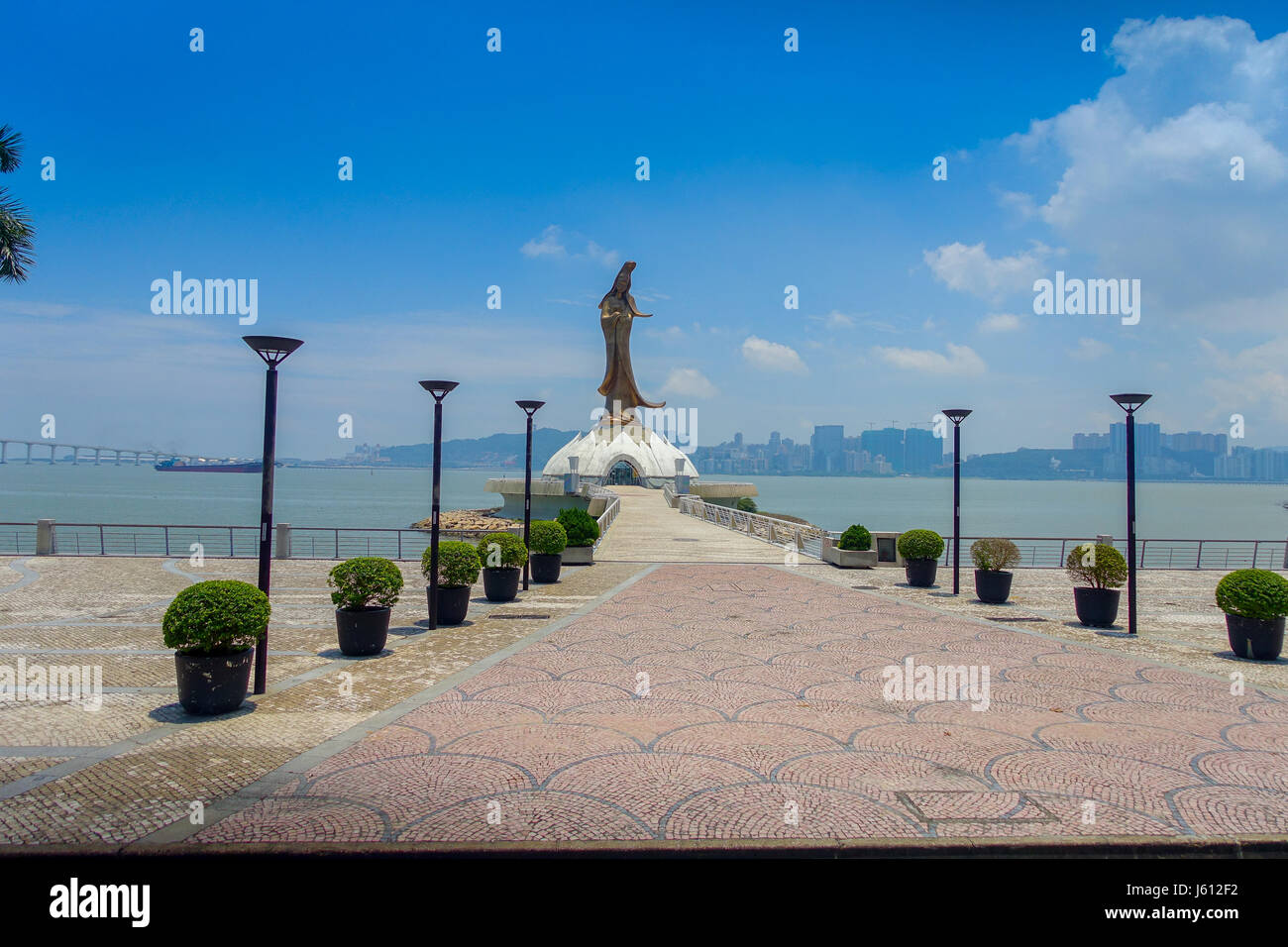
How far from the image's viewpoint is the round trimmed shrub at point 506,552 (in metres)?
14.0

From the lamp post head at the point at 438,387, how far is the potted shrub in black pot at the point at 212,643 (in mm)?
5178

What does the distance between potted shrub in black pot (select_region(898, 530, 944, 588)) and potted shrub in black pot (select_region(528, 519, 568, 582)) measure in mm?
7172

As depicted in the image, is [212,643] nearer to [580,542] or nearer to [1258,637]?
[1258,637]

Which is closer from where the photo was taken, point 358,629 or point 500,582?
point 358,629

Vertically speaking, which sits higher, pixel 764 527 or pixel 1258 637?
pixel 764 527

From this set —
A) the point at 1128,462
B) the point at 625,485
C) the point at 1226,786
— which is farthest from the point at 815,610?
the point at 625,485

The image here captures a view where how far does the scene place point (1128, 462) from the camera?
12055mm

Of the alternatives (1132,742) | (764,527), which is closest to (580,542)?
(764,527)

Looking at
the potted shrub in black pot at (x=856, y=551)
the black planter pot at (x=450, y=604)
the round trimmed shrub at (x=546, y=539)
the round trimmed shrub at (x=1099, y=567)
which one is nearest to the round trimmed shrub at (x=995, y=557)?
the round trimmed shrub at (x=1099, y=567)

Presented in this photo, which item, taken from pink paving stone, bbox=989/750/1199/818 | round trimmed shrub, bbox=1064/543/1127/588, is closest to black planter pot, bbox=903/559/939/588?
round trimmed shrub, bbox=1064/543/1127/588

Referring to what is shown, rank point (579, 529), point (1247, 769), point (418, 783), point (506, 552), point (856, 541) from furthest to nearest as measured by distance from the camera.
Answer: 1. point (579, 529)
2. point (856, 541)
3. point (506, 552)
4. point (1247, 769)
5. point (418, 783)

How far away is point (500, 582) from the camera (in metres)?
14.1

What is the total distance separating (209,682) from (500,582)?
7.10 meters
